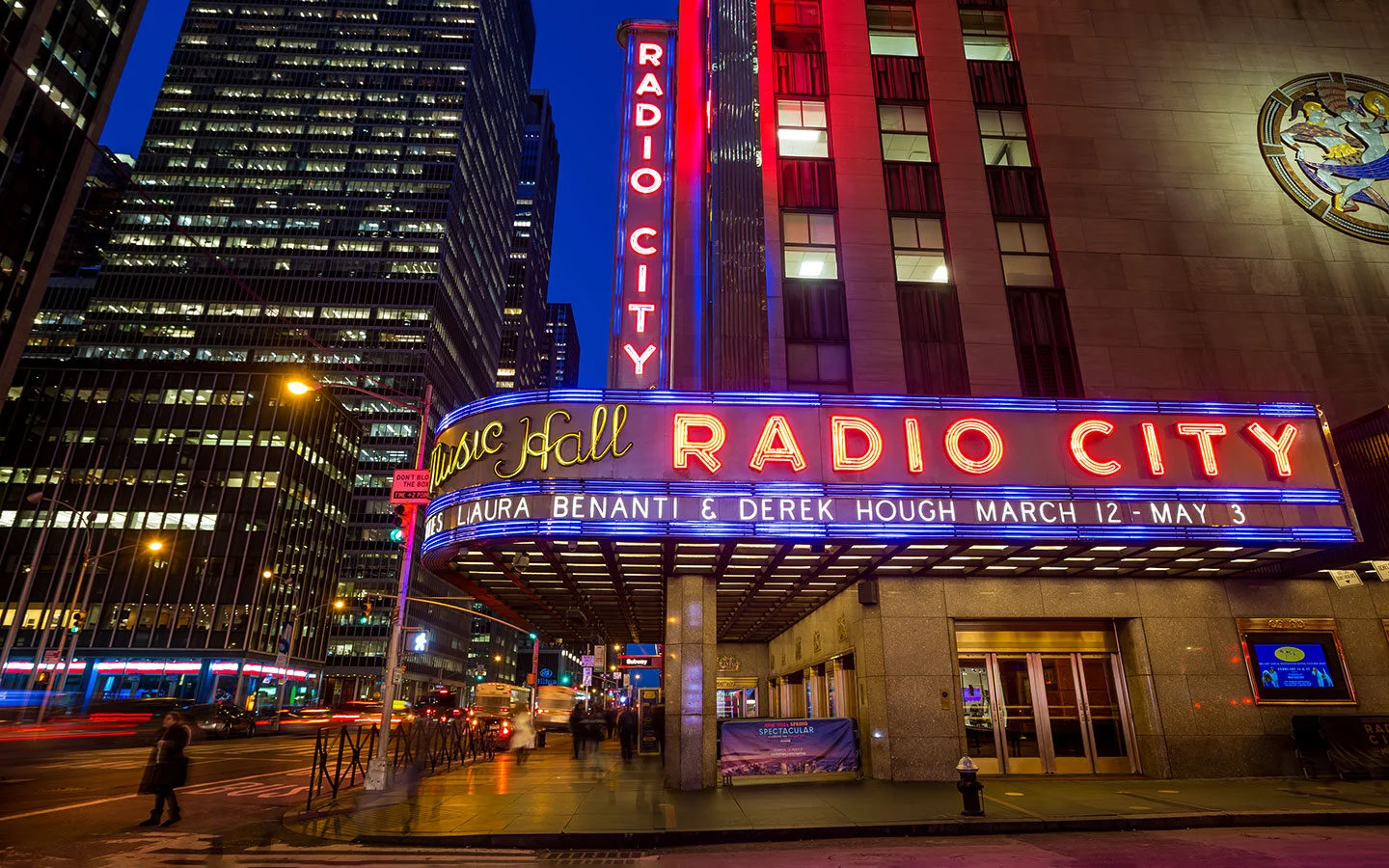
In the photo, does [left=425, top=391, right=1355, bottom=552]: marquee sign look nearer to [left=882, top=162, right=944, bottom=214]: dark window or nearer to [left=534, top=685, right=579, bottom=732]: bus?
[left=882, top=162, right=944, bottom=214]: dark window

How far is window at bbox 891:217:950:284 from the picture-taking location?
21.3 m

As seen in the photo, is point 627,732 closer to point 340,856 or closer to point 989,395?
point 340,856

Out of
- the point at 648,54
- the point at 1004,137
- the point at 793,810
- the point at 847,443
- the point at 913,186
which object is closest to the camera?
the point at 793,810

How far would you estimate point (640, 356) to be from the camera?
61.9 ft

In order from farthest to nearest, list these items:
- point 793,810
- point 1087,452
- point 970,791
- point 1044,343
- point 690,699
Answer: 1. point 1044,343
2. point 690,699
3. point 1087,452
4. point 793,810
5. point 970,791

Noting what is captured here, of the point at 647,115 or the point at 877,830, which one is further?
the point at 647,115

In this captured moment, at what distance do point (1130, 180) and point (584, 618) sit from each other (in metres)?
25.7

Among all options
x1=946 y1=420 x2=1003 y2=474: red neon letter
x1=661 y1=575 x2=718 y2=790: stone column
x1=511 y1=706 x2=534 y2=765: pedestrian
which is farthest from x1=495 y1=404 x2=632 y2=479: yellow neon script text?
x1=511 y1=706 x2=534 y2=765: pedestrian

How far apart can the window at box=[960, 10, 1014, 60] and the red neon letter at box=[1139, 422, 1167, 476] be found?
50.5 ft

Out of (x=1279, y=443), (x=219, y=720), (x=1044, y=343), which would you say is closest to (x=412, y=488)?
(x=1044, y=343)

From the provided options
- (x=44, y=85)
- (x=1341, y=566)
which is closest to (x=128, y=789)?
(x=1341, y=566)

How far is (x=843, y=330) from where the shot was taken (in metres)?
20.5

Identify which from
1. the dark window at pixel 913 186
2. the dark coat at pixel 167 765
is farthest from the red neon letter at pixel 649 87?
the dark coat at pixel 167 765

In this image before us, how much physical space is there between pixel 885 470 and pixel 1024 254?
35.1ft
